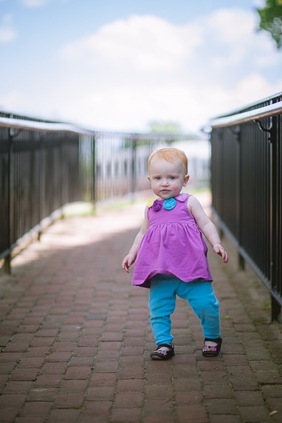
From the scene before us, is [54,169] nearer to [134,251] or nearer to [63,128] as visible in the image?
[63,128]

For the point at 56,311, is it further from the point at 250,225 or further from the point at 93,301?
the point at 250,225

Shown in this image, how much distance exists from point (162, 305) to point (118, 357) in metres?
0.41

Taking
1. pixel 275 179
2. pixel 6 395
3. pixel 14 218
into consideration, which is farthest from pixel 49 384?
pixel 14 218

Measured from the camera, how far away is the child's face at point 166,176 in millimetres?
4457

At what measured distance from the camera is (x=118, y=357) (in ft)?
15.1

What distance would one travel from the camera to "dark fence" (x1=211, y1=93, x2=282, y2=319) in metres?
5.25

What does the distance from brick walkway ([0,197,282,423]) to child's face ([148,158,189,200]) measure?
985mm

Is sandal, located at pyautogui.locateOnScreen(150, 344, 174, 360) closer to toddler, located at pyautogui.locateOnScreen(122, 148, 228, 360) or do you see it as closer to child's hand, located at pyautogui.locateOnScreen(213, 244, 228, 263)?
toddler, located at pyautogui.locateOnScreen(122, 148, 228, 360)

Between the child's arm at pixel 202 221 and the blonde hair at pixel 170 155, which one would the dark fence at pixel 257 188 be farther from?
the child's arm at pixel 202 221

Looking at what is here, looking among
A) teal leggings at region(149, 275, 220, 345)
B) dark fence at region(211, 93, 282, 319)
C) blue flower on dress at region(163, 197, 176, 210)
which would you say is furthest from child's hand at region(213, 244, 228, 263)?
dark fence at region(211, 93, 282, 319)

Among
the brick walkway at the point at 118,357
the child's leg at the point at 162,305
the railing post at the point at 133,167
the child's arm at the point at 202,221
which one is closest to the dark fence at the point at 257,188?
the brick walkway at the point at 118,357

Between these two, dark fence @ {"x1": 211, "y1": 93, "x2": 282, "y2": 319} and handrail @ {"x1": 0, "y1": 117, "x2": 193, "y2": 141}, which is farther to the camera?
handrail @ {"x1": 0, "y1": 117, "x2": 193, "y2": 141}

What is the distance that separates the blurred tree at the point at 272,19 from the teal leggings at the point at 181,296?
11.7 m

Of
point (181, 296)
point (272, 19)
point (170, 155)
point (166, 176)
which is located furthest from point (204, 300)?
point (272, 19)
